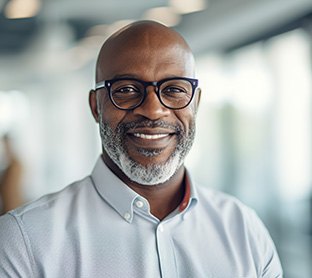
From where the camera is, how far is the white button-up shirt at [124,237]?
1174 millimetres

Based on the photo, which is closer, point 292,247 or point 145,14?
point 292,247

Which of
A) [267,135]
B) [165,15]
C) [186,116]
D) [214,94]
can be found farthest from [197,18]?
[186,116]

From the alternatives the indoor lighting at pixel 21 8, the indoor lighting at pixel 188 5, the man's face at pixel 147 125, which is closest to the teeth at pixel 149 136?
the man's face at pixel 147 125

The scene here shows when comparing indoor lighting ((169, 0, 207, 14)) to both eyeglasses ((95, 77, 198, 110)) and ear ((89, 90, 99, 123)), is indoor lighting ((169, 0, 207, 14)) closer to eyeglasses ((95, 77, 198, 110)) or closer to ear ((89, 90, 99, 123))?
ear ((89, 90, 99, 123))

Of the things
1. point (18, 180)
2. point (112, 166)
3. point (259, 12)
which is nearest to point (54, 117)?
point (18, 180)

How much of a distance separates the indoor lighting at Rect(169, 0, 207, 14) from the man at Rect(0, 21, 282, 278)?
4.37 meters

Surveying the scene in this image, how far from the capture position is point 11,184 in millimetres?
4797

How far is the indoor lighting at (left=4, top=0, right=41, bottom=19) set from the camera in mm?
5183

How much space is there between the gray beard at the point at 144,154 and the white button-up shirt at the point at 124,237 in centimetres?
5

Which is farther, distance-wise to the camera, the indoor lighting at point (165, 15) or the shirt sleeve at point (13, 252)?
the indoor lighting at point (165, 15)

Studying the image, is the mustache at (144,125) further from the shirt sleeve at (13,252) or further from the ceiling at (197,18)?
the ceiling at (197,18)

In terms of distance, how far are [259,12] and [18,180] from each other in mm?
2523

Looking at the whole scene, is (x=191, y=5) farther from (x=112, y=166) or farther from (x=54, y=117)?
(x=112, y=166)

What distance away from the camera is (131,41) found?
4.29ft
